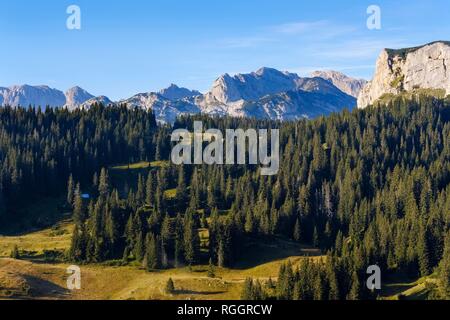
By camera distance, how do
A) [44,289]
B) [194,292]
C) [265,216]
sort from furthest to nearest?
[265,216]
[44,289]
[194,292]

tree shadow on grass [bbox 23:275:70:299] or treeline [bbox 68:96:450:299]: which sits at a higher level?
treeline [bbox 68:96:450:299]

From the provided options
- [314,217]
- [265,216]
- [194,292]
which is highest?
[265,216]

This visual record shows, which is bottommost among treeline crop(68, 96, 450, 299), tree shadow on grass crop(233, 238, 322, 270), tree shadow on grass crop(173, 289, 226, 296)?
tree shadow on grass crop(173, 289, 226, 296)

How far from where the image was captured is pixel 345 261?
351 ft

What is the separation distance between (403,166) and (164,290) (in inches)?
4886

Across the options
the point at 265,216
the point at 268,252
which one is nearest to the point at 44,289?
the point at 268,252

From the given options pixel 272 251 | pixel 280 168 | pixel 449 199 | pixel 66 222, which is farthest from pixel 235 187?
pixel 449 199

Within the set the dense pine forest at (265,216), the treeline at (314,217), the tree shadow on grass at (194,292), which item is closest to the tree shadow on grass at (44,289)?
the dense pine forest at (265,216)

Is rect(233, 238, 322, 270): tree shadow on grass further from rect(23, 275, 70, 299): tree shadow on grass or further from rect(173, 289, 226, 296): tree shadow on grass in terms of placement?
rect(23, 275, 70, 299): tree shadow on grass

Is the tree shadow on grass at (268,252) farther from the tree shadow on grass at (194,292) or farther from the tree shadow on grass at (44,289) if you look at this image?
the tree shadow on grass at (44,289)

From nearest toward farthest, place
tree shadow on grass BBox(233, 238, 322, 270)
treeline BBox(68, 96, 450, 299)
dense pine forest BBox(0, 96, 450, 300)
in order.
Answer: dense pine forest BBox(0, 96, 450, 300) → treeline BBox(68, 96, 450, 299) → tree shadow on grass BBox(233, 238, 322, 270)

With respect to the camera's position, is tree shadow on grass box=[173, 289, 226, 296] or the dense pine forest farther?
the dense pine forest

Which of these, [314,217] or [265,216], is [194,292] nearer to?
[265,216]

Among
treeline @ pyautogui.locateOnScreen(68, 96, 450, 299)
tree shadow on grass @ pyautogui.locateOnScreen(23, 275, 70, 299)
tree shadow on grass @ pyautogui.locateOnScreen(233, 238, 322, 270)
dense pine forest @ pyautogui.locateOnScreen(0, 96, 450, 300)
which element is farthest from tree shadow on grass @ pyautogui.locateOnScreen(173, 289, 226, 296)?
tree shadow on grass @ pyautogui.locateOnScreen(23, 275, 70, 299)
